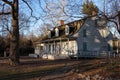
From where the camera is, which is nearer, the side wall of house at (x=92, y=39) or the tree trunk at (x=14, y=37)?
the tree trunk at (x=14, y=37)

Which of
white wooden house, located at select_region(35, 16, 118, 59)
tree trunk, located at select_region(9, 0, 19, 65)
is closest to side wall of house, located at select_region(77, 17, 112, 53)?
white wooden house, located at select_region(35, 16, 118, 59)

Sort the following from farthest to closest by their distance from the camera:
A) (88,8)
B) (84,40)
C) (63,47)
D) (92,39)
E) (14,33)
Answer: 1. (63,47)
2. (92,39)
3. (84,40)
4. (14,33)
5. (88,8)

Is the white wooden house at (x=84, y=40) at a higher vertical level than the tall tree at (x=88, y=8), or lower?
lower

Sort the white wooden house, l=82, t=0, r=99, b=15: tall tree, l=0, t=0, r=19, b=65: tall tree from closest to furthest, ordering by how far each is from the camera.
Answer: l=82, t=0, r=99, b=15: tall tree → l=0, t=0, r=19, b=65: tall tree → the white wooden house

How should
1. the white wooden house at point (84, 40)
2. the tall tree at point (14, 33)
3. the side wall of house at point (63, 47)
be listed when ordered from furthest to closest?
the side wall of house at point (63, 47) < the white wooden house at point (84, 40) < the tall tree at point (14, 33)

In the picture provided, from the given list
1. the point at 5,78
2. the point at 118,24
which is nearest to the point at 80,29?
the point at 118,24

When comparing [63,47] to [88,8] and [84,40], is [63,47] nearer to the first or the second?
[84,40]

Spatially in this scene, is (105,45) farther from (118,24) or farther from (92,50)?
(118,24)

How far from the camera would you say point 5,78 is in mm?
21703

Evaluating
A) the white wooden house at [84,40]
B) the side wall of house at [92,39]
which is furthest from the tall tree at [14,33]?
the side wall of house at [92,39]

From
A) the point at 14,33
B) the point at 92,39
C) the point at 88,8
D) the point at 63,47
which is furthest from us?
the point at 63,47

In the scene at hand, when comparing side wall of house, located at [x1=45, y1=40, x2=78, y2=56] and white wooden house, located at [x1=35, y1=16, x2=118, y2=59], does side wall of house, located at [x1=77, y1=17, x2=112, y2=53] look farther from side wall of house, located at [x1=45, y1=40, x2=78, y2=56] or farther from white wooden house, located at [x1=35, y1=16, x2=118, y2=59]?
side wall of house, located at [x1=45, y1=40, x2=78, y2=56]

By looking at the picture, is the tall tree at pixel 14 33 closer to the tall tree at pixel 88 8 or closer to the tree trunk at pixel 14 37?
the tree trunk at pixel 14 37

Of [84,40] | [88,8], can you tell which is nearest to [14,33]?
[88,8]
